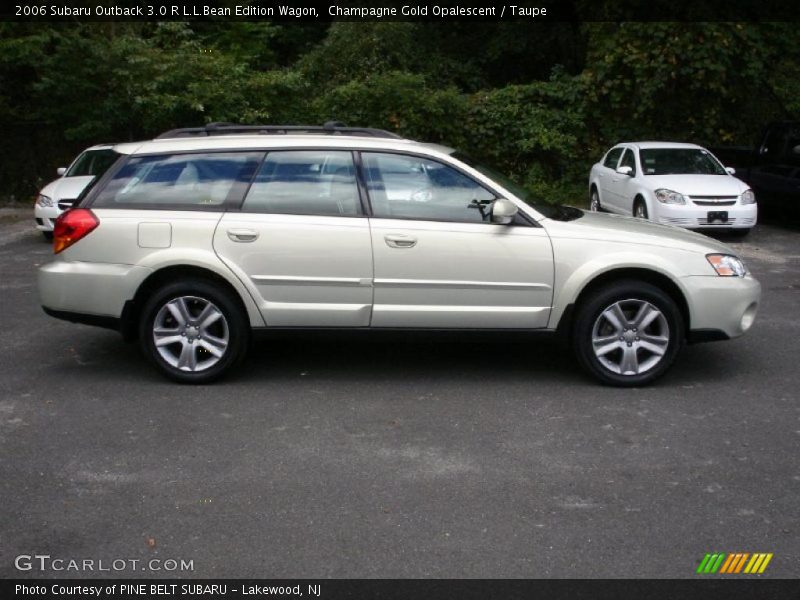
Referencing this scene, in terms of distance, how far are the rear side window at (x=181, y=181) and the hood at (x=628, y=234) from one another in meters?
2.12

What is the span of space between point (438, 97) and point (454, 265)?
48.1ft

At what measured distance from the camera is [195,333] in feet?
21.6

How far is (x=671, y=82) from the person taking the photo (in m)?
20.3

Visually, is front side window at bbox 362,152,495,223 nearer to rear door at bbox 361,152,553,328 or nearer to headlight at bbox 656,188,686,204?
rear door at bbox 361,152,553,328

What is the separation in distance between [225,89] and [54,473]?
16456 millimetres

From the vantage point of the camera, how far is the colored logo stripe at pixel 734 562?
3992mm

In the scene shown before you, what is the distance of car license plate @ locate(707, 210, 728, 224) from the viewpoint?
46.3ft

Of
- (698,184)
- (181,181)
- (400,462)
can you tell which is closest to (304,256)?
(181,181)

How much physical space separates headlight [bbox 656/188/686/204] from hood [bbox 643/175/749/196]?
63 mm

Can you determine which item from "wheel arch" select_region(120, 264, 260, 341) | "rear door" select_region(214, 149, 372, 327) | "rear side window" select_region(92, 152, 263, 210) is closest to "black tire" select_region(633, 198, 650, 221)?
"rear door" select_region(214, 149, 372, 327)

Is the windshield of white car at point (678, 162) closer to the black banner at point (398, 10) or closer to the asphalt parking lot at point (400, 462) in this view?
the black banner at point (398, 10)
